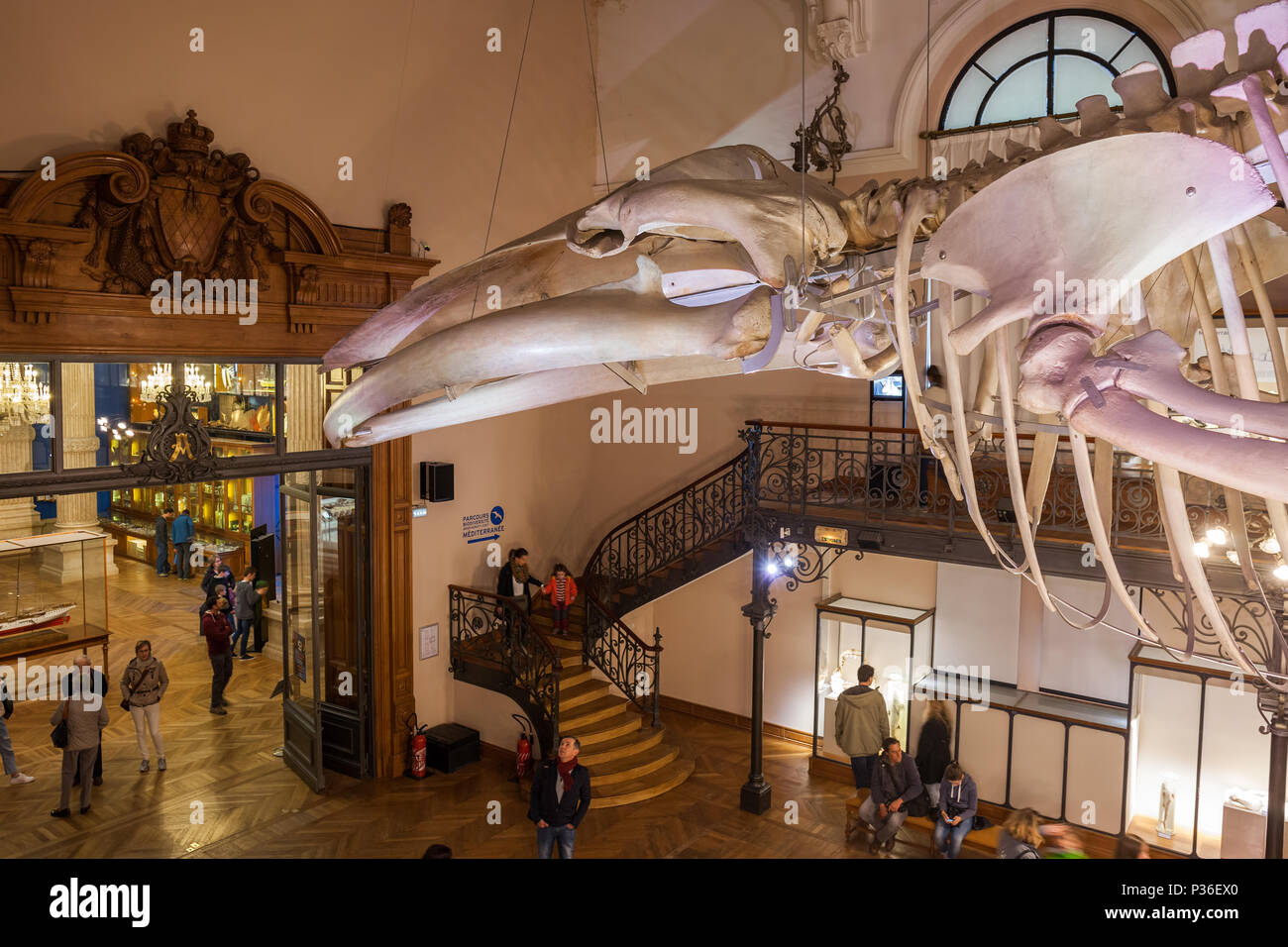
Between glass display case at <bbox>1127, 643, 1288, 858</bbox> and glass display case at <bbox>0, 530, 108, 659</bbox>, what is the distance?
1062 cm

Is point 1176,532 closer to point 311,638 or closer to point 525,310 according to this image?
point 525,310

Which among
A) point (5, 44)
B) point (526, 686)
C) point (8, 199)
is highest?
point (5, 44)

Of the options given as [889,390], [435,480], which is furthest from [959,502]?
[435,480]

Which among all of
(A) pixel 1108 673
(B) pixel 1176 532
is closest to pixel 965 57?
(A) pixel 1108 673

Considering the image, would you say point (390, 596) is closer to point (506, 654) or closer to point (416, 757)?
point (506, 654)

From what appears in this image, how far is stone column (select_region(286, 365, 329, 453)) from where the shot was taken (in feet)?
28.4

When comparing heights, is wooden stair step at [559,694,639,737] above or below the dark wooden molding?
below

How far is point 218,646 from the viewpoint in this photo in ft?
33.1

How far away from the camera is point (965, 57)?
938 centimetres

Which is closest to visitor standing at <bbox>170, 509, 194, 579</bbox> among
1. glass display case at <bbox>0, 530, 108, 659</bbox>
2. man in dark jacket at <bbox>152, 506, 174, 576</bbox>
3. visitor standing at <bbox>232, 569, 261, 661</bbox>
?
man in dark jacket at <bbox>152, 506, 174, 576</bbox>

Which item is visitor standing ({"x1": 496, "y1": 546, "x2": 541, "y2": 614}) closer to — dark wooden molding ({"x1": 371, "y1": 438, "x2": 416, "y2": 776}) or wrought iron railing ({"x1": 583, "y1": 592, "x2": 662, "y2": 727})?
wrought iron railing ({"x1": 583, "y1": 592, "x2": 662, "y2": 727})

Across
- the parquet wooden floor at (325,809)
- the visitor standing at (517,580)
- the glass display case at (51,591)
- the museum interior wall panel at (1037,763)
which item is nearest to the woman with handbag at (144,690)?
the parquet wooden floor at (325,809)

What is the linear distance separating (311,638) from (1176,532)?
26.9 feet

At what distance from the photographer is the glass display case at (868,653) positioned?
987 cm
